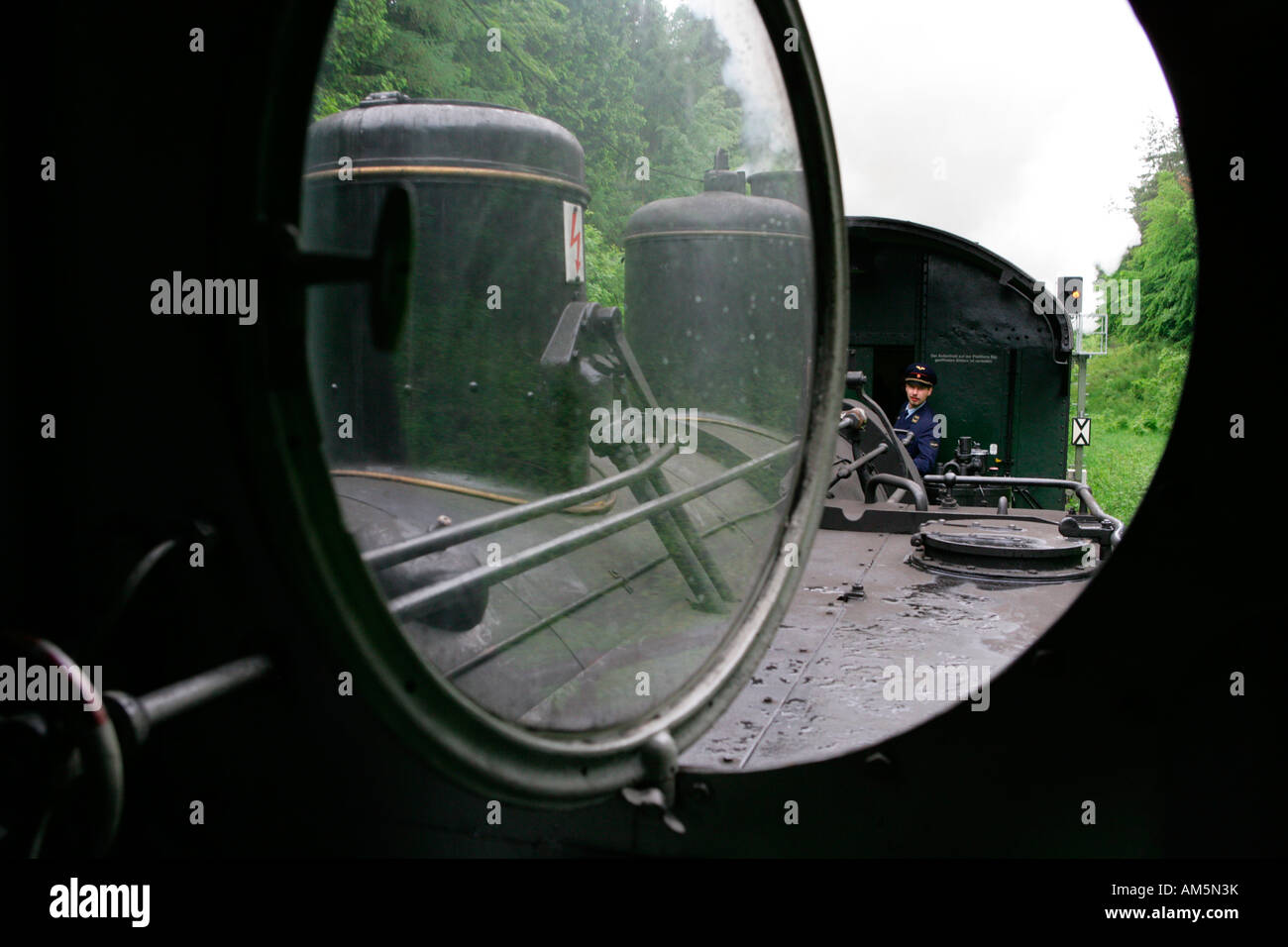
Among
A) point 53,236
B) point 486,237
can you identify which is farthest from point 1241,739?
point 53,236

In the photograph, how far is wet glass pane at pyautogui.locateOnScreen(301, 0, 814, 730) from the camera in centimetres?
145

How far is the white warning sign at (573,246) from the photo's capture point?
1.80m

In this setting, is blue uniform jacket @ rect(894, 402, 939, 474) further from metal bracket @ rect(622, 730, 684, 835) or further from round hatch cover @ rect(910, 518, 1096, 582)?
metal bracket @ rect(622, 730, 684, 835)

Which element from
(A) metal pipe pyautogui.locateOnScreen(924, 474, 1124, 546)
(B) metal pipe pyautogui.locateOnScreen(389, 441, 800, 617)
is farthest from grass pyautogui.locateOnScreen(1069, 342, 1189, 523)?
(B) metal pipe pyautogui.locateOnScreen(389, 441, 800, 617)

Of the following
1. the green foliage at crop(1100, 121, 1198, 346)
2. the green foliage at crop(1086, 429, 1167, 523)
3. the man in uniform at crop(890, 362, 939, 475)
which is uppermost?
the green foliage at crop(1100, 121, 1198, 346)

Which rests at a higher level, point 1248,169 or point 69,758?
point 1248,169

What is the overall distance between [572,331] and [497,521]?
49 cm

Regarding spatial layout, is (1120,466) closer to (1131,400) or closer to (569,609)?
(1131,400)

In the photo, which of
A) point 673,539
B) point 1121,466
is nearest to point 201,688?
point 673,539

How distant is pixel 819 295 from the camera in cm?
168

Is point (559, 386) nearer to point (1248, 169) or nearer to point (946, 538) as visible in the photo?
point (1248, 169)

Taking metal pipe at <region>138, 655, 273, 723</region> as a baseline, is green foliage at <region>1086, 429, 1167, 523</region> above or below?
below

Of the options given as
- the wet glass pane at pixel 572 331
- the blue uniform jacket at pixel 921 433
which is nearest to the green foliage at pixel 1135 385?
the blue uniform jacket at pixel 921 433
